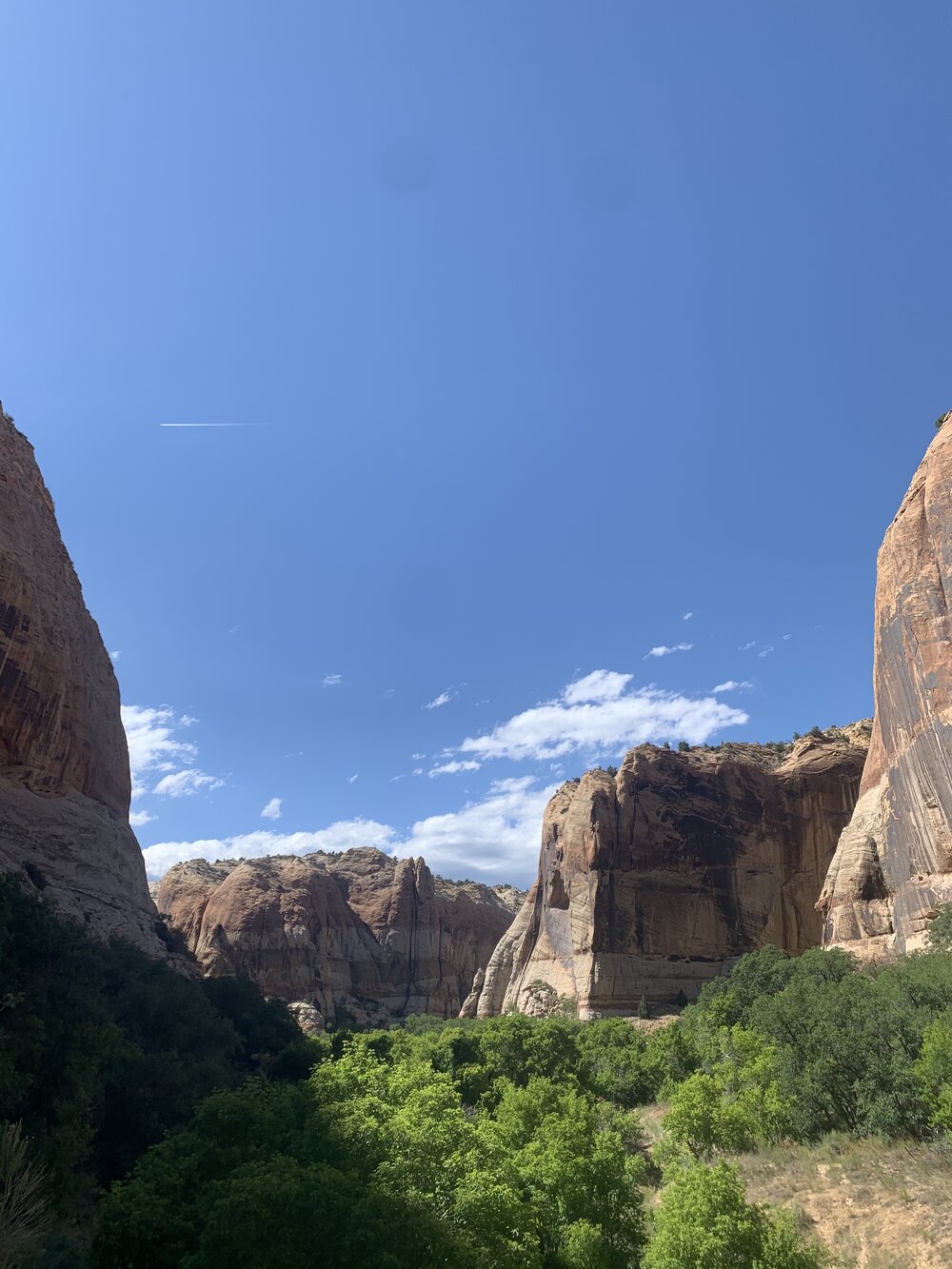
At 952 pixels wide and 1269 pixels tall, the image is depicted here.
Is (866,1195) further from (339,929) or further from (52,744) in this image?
(339,929)

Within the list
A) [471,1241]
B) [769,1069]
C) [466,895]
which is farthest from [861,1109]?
[466,895]

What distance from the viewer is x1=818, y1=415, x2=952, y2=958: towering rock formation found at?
107 feet

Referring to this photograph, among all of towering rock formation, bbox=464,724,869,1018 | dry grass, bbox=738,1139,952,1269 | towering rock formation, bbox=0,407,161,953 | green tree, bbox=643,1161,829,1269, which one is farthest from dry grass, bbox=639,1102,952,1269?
towering rock formation, bbox=464,724,869,1018

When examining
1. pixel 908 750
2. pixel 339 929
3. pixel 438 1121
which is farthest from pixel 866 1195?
pixel 339 929

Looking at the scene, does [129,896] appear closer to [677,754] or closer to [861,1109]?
[861,1109]

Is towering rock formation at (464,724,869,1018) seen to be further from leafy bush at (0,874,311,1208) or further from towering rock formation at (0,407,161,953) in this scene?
leafy bush at (0,874,311,1208)

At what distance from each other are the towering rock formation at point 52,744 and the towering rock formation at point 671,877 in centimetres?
3194

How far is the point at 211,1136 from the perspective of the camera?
629 inches

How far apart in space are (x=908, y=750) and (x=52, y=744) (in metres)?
47.2

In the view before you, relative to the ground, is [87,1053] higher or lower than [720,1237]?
higher

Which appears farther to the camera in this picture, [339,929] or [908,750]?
[339,929]

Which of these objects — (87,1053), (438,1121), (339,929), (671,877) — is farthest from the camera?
(339,929)

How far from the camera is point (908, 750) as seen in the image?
3559 centimetres

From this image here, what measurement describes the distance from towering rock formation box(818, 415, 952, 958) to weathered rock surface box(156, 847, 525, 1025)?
2183 inches
